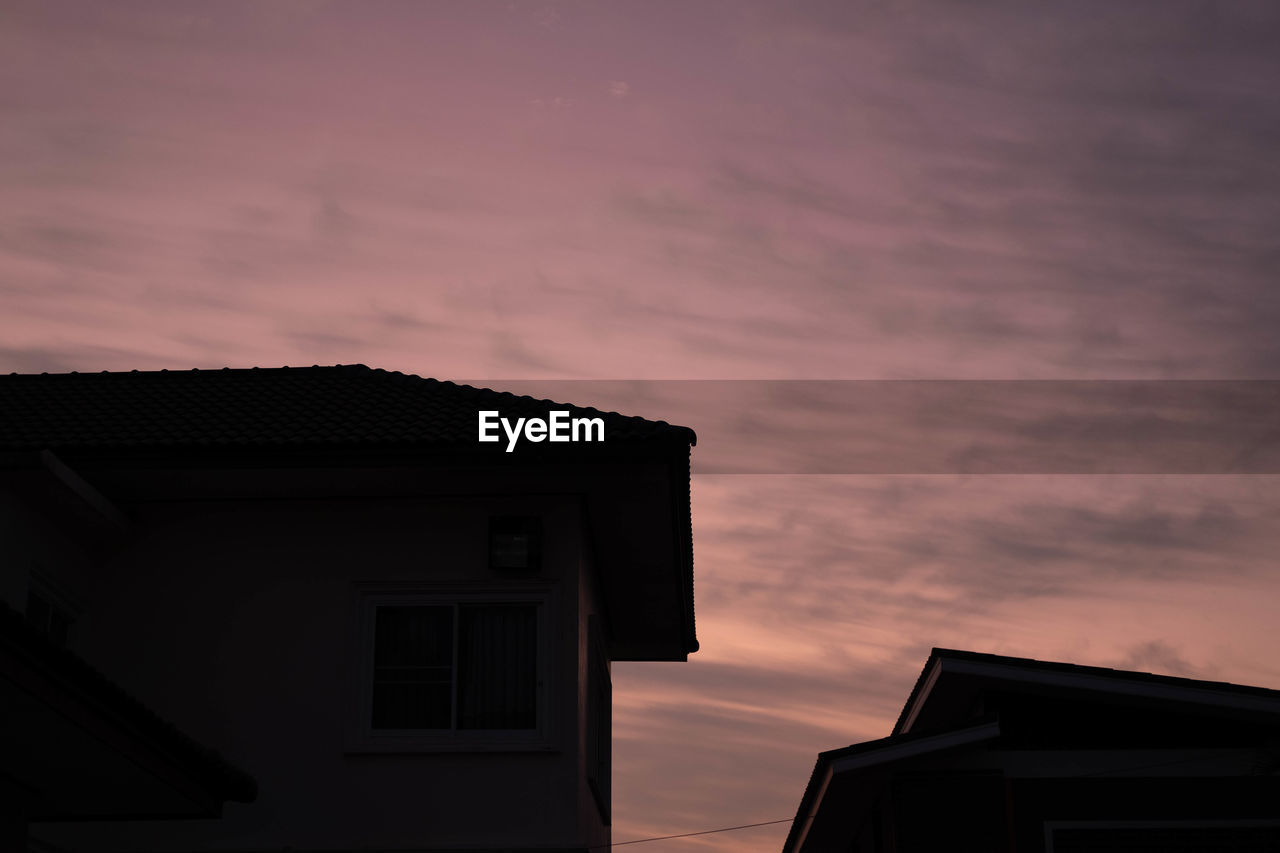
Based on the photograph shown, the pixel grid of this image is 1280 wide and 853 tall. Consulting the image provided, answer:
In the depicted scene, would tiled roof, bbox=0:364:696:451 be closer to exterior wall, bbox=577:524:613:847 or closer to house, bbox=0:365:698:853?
house, bbox=0:365:698:853

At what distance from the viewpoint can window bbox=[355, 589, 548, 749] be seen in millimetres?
13703

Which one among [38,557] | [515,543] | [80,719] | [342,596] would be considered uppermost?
[515,543]

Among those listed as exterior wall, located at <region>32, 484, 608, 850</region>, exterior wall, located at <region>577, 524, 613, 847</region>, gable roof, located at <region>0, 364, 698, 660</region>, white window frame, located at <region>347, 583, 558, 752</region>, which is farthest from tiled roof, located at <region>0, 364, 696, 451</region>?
exterior wall, located at <region>577, 524, 613, 847</region>

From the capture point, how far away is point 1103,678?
51.0 ft

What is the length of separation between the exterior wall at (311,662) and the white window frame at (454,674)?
5 centimetres

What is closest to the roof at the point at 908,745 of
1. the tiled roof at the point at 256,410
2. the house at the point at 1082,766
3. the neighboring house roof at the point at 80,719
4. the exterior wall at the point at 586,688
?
the house at the point at 1082,766

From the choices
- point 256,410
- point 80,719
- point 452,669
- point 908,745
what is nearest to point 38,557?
Result: point 256,410

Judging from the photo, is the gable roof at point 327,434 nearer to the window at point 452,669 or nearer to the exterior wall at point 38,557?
the exterior wall at point 38,557

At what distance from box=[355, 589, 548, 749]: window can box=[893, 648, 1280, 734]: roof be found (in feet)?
16.5

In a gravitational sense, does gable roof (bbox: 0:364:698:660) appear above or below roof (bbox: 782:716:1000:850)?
above

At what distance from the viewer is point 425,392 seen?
52.5ft

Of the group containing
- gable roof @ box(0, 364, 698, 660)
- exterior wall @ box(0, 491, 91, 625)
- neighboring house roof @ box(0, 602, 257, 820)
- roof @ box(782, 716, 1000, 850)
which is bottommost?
neighboring house roof @ box(0, 602, 257, 820)

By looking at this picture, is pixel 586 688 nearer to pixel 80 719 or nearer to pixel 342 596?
pixel 342 596

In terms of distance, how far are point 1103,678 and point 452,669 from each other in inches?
279
